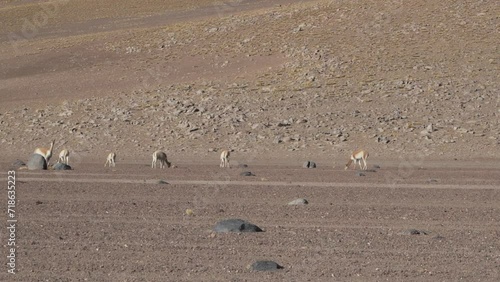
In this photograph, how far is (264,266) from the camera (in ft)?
40.4

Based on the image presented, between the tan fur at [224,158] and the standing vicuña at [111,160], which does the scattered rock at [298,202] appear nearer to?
the tan fur at [224,158]

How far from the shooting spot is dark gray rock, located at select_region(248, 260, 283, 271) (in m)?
12.3

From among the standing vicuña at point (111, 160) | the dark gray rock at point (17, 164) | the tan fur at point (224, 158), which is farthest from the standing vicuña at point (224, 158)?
the dark gray rock at point (17, 164)

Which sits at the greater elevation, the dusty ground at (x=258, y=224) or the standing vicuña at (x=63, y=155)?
the standing vicuña at (x=63, y=155)

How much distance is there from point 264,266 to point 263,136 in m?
24.9

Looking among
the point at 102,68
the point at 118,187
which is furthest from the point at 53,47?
the point at 118,187

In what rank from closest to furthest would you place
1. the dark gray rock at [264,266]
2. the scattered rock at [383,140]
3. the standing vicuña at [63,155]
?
the dark gray rock at [264,266] → the standing vicuña at [63,155] → the scattered rock at [383,140]

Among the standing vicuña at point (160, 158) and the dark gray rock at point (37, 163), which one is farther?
the standing vicuña at point (160, 158)

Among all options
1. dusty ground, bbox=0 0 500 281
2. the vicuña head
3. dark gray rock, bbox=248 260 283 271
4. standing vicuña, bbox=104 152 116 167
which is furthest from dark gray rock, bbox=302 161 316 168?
dark gray rock, bbox=248 260 283 271

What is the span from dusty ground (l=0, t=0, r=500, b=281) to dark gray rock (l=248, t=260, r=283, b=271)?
0.17 m

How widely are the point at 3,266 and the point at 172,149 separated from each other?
24.4 meters

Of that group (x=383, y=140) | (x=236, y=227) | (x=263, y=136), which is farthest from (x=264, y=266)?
(x=263, y=136)

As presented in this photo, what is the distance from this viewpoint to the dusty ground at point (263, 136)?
13680 millimetres

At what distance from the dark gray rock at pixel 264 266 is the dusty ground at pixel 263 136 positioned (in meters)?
0.17
